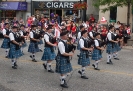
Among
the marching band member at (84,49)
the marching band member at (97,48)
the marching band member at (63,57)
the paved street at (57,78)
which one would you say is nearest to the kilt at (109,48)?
the paved street at (57,78)

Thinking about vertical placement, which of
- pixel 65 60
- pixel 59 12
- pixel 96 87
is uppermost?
pixel 59 12

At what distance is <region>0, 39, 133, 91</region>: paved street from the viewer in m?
8.56

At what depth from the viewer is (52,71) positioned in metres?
10.5

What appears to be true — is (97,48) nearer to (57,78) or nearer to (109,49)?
(109,49)

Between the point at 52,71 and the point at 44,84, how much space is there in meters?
1.70

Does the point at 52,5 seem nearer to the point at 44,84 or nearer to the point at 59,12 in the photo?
the point at 59,12

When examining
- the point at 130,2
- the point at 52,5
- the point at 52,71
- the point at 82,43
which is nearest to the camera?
the point at 82,43

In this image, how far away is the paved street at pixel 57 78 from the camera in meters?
8.56

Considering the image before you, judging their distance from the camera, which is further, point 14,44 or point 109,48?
point 109,48

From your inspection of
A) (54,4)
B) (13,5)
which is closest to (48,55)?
(54,4)

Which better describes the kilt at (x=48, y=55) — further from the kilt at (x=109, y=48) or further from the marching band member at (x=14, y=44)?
the kilt at (x=109, y=48)

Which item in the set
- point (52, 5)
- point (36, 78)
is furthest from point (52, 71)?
point (52, 5)

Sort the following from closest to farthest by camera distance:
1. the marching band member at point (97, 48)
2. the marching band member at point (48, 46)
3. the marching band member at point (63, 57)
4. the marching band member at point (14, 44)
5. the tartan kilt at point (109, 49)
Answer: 1. the marching band member at point (63, 57)
2. the marching band member at point (48, 46)
3. the marching band member at point (14, 44)
4. the marching band member at point (97, 48)
5. the tartan kilt at point (109, 49)

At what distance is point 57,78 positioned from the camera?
379 inches
